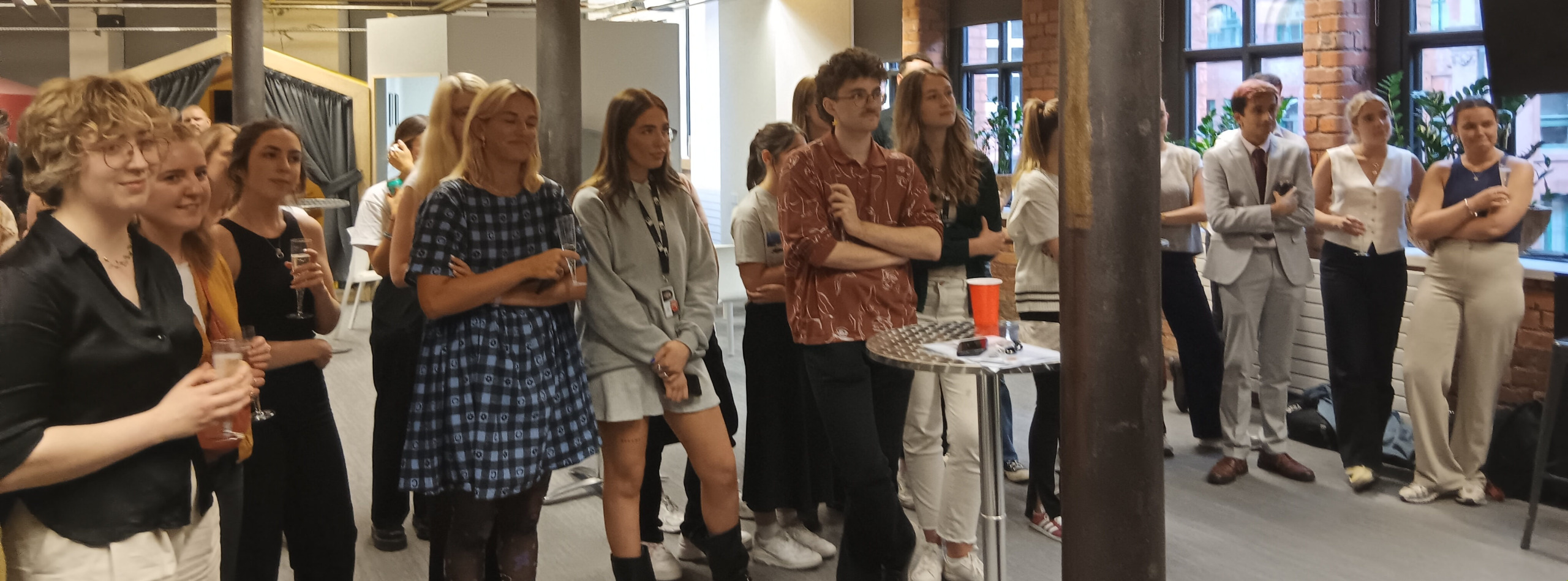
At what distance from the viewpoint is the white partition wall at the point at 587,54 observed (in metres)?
8.26

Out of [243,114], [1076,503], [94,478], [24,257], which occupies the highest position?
[243,114]

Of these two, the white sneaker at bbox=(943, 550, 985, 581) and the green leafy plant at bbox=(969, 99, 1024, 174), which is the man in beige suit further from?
the green leafy plant at bbox=(969, 99, 1024, 174)

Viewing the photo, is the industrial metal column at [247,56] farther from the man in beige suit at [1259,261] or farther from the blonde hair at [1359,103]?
the blonde hair at [1359,103]

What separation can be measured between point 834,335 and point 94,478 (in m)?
1.66

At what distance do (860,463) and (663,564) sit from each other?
1044 millimetres

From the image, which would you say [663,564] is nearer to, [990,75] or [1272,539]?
[1272,539]

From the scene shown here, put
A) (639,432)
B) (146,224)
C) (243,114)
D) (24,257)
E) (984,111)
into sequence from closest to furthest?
(24,257)
(146,224)
(639,432)
(243,114)
(984,111)

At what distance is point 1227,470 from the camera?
4883 mm

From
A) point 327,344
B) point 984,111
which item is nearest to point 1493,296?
point 327,344

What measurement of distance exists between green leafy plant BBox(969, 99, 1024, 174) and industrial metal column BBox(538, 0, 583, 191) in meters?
4.36

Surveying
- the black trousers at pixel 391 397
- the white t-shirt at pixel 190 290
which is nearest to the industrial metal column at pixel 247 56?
the black trousers at pixel 391 397

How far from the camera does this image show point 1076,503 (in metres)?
2.56

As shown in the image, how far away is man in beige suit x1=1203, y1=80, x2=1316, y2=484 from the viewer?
4938 mm

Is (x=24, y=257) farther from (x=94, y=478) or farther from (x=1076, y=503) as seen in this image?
(x=1076, y=503)
